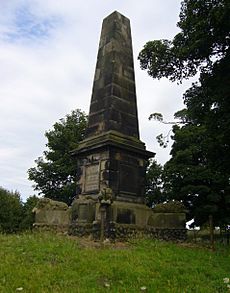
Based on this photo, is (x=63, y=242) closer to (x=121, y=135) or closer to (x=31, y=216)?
(x=121, y=135)

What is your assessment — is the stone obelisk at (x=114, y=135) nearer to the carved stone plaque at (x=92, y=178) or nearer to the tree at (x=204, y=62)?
the carved stone plaque at (x=92, y=178)

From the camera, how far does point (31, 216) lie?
27828 mm

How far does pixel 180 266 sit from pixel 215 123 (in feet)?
19.8

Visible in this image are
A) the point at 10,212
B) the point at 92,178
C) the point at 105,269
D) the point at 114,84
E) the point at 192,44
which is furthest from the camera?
the point at 10,212

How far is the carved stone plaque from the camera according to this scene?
12.4 meters

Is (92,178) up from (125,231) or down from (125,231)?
up

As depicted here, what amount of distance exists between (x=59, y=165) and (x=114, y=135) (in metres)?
16.0

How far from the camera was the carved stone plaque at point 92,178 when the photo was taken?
1241 cm

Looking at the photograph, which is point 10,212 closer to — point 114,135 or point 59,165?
point 59,165

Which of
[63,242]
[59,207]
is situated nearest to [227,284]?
[63,242]

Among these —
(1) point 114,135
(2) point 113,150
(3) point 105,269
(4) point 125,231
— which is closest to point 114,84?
(1) point 114,135

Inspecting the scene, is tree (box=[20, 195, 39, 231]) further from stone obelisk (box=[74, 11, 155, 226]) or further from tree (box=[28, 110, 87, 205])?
stone obelisk (box=[74, 11, 155, 226])

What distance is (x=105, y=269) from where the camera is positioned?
6648 millimetres

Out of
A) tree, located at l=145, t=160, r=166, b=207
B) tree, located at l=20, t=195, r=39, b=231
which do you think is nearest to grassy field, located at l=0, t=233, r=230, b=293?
tree, located at l=145, t=160, r=166, b=207
